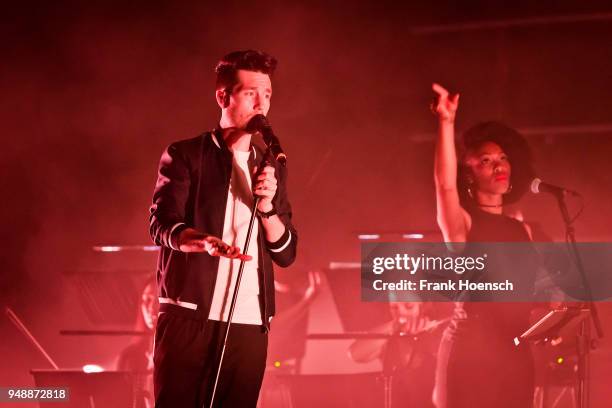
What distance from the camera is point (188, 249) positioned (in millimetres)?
1974

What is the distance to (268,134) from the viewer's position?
2.14m

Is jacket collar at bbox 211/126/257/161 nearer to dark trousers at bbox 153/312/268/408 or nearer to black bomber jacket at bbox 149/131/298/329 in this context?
black bomber jacket at bbox 149/131/298/329

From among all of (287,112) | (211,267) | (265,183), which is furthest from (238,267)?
(287,112)

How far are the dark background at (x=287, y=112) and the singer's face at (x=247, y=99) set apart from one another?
185cm

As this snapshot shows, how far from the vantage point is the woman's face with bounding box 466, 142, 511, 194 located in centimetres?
361

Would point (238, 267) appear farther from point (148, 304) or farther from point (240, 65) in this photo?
point (148, 304)

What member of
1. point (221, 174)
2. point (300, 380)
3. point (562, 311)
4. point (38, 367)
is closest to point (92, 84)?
point (38, 367)

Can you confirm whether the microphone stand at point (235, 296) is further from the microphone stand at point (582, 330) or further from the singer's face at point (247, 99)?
the microphone stand at point (582, 330)

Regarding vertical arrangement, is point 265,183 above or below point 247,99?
below

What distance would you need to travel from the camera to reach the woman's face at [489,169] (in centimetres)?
361

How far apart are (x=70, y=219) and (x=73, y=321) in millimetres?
620

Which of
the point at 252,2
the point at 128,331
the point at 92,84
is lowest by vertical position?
A: the point at 128,331

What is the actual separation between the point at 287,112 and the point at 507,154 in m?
1.33

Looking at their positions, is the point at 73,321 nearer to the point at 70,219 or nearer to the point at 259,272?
the point at 70,219
